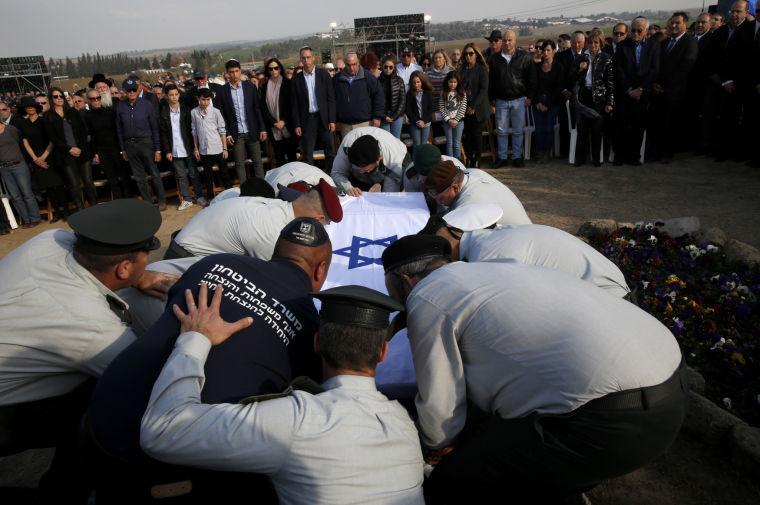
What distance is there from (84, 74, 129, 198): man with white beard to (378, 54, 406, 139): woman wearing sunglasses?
12.8ft

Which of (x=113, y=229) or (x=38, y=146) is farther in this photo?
(x=38, y=146)

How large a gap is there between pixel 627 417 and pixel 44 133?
312 inches

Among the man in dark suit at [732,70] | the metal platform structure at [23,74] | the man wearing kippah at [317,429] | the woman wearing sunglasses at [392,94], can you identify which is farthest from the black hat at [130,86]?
the metal platform structure at [23,74]

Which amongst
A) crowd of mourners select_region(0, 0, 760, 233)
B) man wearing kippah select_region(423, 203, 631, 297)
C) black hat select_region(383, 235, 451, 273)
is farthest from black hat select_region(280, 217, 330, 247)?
crowd of mourners select_region(0, 0, 760, 233)

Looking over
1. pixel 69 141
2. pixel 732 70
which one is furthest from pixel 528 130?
pixel 69 141

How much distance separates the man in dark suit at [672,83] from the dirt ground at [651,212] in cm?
47

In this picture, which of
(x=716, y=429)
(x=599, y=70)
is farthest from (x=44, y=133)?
(x=716, y=429)

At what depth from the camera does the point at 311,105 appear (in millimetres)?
7270

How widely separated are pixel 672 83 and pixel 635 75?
19.3 inches

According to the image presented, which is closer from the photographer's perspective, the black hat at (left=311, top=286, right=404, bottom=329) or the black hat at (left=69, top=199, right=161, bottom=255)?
the black hat at (left=311, top=286, right=404, bottom=329)

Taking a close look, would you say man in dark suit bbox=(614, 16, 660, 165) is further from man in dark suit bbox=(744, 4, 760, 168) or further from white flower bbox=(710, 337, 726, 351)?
white flower bbox=(710, 337, 726, 351)

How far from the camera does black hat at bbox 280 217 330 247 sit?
218 cm

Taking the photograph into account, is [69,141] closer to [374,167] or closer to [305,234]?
[374,167]

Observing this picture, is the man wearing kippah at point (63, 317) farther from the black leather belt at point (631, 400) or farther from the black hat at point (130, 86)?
the black hat at point (130, 86)
